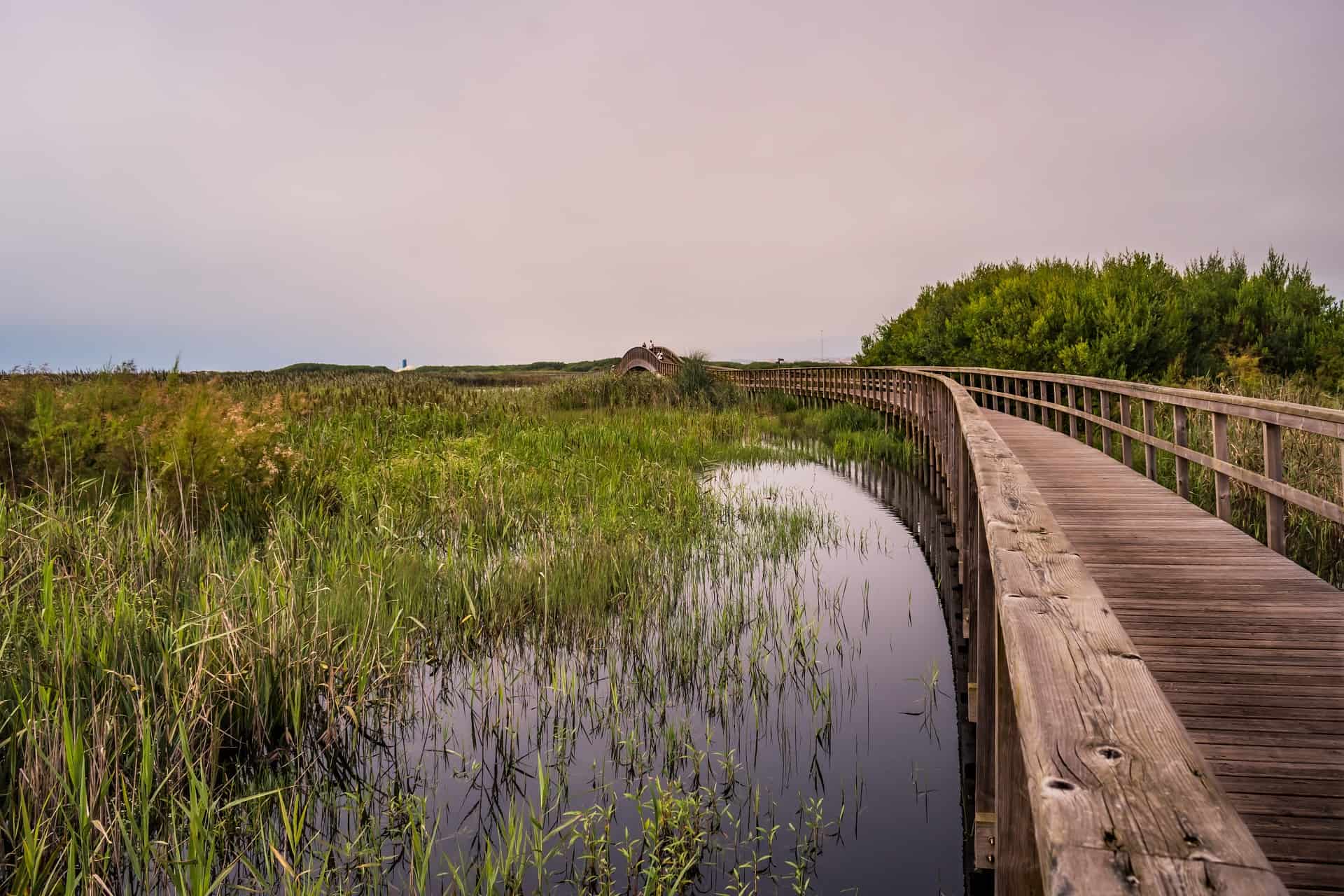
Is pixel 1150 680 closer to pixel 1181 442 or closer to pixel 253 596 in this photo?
pixel 253 596

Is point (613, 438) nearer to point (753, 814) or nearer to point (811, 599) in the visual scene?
point (811, 599)

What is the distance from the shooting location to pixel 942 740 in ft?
15.5

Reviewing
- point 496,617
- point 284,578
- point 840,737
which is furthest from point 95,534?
point 840,737

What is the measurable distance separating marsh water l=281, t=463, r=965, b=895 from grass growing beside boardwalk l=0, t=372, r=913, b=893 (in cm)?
10

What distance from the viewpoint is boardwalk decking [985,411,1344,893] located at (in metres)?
2.41

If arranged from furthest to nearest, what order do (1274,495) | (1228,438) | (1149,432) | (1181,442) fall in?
(1228,438) < (1149,432) < (1181,442) < (1274,495)

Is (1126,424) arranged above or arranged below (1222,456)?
above

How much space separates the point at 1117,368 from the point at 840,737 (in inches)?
736

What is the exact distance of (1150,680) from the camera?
4.15ft

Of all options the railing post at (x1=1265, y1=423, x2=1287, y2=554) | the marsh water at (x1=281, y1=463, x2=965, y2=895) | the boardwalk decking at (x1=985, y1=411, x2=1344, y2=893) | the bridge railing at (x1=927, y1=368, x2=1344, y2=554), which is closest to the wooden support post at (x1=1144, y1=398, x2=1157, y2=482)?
the bridge railing at (x1=927, y1=368, x2=1344, y2=554)

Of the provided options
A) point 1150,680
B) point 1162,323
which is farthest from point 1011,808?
point 1162,323

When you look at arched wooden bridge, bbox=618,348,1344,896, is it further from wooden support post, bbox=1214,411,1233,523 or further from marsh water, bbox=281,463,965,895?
marsh water, bbox=281,463,965,895

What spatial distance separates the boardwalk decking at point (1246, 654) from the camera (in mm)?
2412

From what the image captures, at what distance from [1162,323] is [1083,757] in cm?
2268
